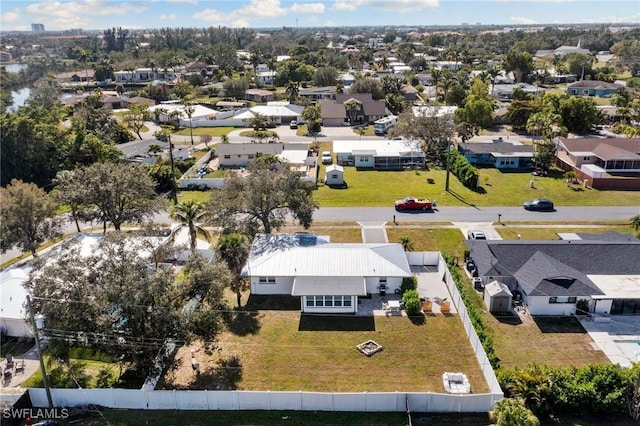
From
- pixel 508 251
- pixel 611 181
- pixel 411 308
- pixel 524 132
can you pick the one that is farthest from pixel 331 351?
pixel 524 132

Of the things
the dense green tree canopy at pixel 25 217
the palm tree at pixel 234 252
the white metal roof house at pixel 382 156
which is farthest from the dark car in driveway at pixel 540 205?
the dense green tree canopy at pixel 25 217

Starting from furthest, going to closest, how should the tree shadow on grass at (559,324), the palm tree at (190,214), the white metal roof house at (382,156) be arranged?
the white metal roof house at (382,156) → the palm tree at (190,214) → the tree shadow on grass at (559,324)

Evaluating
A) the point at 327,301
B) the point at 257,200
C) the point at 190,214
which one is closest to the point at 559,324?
the point at 327,301

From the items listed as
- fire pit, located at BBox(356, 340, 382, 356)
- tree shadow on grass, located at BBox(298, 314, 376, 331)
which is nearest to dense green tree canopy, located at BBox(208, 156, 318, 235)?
tree shadow on grass, located at BBox(298, 314, 376, 331)

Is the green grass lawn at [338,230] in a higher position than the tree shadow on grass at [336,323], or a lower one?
higher

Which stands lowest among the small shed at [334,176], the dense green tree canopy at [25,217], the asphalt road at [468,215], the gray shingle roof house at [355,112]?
the asphalt road at [468,215]

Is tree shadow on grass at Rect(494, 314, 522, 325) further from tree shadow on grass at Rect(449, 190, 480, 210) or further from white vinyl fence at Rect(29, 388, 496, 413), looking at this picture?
tree shadow on grass at Rect(449, 190, 480, 210)

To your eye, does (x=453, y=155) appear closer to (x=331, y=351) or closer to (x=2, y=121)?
(x=331, y=351)

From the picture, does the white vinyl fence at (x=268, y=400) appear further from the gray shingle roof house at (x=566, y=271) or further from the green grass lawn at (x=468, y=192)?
the green grass lawn at (x=468, y=192)
